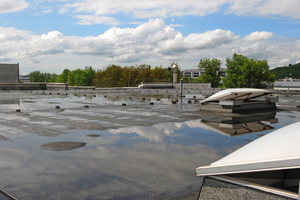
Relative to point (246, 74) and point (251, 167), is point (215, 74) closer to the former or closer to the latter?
point (246, 74)

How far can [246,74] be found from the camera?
89.1 m

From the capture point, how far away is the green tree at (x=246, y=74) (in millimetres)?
89188

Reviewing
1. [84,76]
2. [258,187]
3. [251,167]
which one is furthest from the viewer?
[84,76]

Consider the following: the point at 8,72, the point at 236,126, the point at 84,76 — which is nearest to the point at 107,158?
the point at 236,126

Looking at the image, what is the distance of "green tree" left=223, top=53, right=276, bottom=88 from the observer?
89188 mm

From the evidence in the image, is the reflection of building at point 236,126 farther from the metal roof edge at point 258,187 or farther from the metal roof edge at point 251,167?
the metal roof edge at point 251,167

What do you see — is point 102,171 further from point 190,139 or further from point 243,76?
point 243,76

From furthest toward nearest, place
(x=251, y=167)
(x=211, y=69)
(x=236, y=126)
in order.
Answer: (x=211, y=69) → (x=236, y=126) → (x=251, y=167)

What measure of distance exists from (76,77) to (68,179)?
129757 mm

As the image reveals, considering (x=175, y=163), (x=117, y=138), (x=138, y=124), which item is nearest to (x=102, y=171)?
(x=175, y=163)

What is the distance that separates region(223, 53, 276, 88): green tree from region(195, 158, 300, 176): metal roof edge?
8980cm

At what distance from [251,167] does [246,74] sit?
9215cm

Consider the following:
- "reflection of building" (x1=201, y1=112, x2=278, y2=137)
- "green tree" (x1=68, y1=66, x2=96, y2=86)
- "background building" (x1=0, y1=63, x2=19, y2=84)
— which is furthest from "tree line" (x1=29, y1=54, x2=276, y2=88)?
"reflection of building" (x1=201, y1=112, x2=278, y2=137)

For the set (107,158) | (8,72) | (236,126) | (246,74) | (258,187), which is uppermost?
(246,74)
